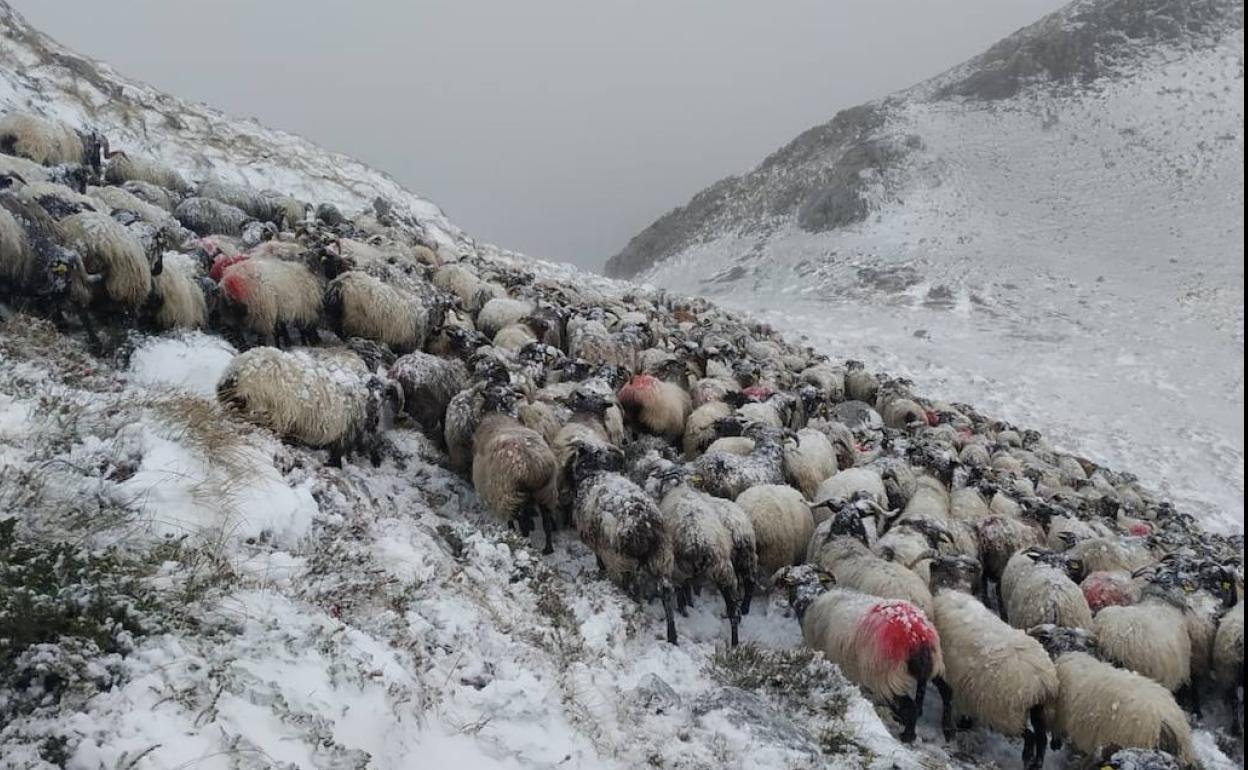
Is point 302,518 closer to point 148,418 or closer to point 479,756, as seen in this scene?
point 148,418

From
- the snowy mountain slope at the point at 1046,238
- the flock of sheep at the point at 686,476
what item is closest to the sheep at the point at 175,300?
→ the flock of sheep at the point at 686,476

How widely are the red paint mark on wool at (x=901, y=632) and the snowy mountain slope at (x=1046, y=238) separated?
1422 centimetres

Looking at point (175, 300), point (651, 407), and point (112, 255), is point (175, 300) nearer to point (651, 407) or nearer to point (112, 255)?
point (112, 255)

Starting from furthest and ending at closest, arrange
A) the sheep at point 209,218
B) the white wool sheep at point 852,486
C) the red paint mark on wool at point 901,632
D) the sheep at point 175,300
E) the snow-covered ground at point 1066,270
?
1. the snow-covered ground at point 1066,270
2. the sheep at point 209,218
3. the white wool sheep at point 852,486
4. the sheep at point 175,300
5. the red paint mark on wool at point 901,632

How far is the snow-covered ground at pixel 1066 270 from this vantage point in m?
22.0

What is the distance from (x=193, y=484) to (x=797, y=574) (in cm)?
467

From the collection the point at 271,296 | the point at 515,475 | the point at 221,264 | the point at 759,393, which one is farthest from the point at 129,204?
the point at 759,393

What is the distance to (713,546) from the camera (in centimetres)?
645

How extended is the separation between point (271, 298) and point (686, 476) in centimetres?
482

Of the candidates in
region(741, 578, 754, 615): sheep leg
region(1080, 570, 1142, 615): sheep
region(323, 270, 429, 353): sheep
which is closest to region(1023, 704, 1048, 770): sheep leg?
region(1080, 570, 1142, 615): sheep

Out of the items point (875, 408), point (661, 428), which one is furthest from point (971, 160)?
A: point (661, 428)

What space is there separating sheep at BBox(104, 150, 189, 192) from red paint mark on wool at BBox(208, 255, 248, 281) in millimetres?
5026

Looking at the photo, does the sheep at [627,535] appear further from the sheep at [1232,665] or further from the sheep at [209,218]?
the sheep at [209,218]

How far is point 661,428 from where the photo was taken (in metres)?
10.2
